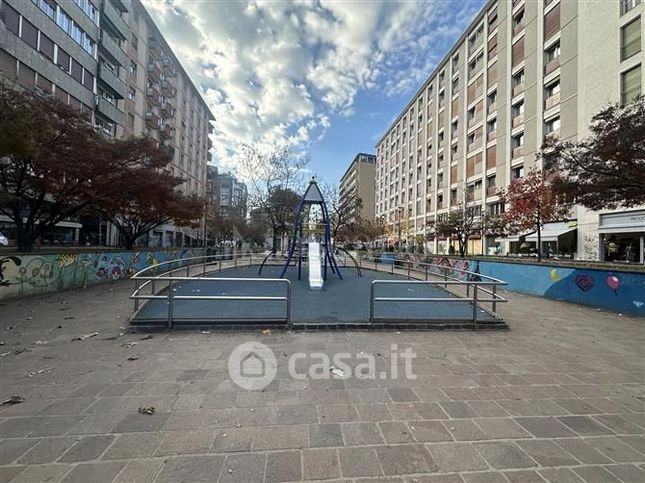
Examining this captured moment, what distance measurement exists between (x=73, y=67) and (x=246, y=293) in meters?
24.6

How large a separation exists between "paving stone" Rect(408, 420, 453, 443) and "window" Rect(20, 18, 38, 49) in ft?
88.4

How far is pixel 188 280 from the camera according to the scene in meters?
5.90

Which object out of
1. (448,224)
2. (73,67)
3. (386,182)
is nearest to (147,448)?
(448,224)

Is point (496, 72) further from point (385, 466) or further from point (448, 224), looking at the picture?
point (385, 466)

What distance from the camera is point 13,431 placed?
2.50 m

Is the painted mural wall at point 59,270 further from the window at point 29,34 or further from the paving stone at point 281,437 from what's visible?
the window at point 29,34

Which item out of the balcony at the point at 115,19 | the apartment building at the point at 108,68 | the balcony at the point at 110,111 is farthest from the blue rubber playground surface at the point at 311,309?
the balcony at the point at 115,19

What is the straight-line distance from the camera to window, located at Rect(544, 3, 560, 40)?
22.1 metres

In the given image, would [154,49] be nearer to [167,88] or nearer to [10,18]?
[167,88]

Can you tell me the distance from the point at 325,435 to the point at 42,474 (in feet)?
6.52

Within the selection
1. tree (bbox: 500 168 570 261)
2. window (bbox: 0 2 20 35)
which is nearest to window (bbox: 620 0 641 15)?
tree (bbox: 500 168 570 261)

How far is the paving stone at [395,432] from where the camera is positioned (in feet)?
8.21

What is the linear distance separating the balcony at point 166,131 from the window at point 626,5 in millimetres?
40468

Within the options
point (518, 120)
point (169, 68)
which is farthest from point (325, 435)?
point (169, 68)
